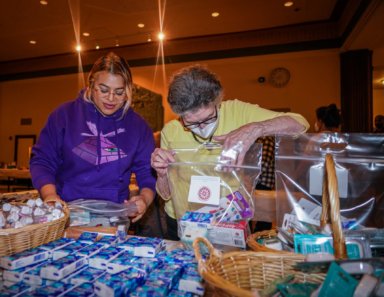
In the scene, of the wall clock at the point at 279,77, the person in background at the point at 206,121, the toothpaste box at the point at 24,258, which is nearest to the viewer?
the toothpaste box at the point at 24,258

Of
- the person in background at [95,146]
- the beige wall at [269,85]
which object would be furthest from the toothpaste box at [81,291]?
the beige wall at [269,85]

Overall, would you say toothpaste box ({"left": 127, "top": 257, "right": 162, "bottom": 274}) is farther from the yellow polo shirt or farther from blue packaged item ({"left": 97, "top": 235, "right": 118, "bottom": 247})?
the yellow polo shirt

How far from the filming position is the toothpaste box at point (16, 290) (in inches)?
20.7

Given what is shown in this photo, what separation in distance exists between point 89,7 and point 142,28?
1.12 meters

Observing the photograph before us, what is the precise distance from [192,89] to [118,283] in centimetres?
70

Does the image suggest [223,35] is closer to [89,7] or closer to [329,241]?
[89,7]

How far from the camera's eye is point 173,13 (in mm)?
4902

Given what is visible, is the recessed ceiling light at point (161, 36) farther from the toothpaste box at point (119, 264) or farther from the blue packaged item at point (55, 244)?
the toothpaste box at point (119, 264)

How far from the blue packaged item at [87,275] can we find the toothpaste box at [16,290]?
0.26 ft

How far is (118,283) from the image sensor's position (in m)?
0.54

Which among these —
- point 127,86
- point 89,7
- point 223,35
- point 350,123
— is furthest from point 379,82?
point 127,86

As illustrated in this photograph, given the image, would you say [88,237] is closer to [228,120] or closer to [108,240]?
[108,240]

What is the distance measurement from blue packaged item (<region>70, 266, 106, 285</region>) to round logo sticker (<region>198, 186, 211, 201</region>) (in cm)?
33

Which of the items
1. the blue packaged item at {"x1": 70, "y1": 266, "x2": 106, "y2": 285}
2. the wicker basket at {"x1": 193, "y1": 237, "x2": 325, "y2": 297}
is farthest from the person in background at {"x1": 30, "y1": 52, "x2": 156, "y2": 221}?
the wicker basket at {"x1": 193, "y1": 237, "x2": 325, "y2": 297}
